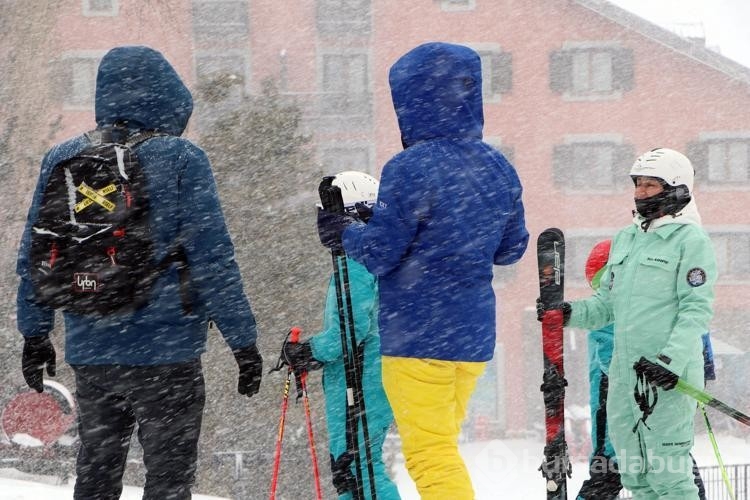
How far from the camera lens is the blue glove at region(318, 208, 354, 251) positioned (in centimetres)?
376

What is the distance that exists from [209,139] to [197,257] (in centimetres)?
1882

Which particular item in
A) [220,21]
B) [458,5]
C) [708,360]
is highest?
[458,5]

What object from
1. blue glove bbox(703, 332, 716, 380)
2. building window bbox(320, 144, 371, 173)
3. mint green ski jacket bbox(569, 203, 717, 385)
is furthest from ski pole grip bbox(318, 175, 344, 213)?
building window bbox(320, 144, 371, 173)

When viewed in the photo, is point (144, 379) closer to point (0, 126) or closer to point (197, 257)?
point (197, 257)

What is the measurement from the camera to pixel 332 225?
377cm

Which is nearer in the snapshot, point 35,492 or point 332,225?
point 332,225

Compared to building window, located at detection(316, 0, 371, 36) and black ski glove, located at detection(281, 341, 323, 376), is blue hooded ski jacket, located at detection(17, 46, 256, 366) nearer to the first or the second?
black ski glove, located at detection(281, 341, 323, 376)

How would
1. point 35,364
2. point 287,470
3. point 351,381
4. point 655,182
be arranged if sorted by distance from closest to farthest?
1. point 35,364
2. point 351,381
3. point 655,182
4. point 287,470

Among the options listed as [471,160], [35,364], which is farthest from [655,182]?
[35,364]

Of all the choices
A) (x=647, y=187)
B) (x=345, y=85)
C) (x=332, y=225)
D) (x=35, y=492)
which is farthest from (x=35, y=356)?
(x=345, y=85)

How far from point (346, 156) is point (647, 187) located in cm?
3061

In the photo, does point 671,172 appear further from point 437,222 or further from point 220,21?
point 220,21

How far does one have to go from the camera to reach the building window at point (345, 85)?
3522 centimetres

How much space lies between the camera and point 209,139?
2152 cm
